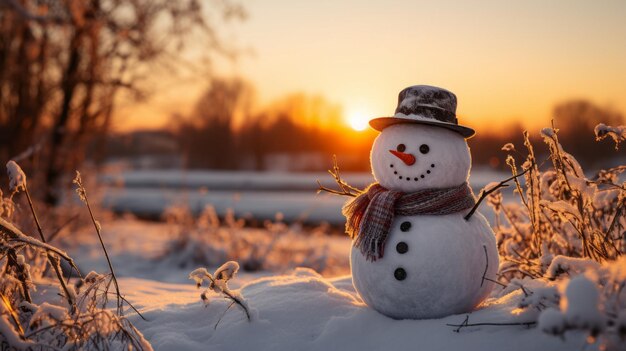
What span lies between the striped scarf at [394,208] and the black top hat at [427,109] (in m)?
0.38

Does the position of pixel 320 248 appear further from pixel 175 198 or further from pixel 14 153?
pixel 14 153

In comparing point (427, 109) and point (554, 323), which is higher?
point (427, 109)

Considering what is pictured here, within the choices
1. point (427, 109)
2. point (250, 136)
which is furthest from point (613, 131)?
Answer: point (250, 136)

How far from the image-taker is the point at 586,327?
1.68 m

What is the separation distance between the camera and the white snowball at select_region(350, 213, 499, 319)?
119 inches

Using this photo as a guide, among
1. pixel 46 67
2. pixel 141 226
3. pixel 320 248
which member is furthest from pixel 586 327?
pixel 141 226

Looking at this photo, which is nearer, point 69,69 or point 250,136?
point 69,69

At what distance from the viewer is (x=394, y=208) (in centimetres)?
318

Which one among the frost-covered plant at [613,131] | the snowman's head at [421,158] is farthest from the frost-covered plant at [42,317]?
the frost-covered plant at [613,131]

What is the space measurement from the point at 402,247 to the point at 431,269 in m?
0.19

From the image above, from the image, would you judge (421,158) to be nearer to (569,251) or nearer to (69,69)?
(569,251)

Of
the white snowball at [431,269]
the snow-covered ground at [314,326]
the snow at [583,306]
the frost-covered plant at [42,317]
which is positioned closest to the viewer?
the snow at [583,306]

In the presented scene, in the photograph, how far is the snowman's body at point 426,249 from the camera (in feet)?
9.91

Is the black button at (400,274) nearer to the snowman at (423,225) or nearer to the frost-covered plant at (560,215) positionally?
the snowman at (423,225)
